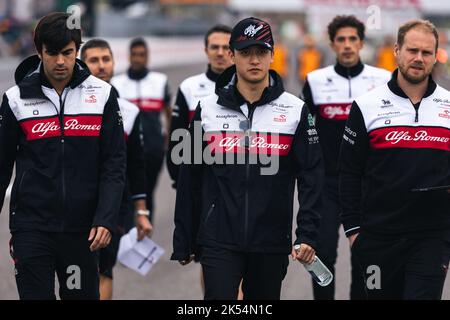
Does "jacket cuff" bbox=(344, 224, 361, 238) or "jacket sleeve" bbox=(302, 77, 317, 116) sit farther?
"jacket sleeve" bbox=(302, 77, 317, 116)

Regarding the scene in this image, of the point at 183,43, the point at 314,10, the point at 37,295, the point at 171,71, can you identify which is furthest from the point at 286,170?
the point at 183,43

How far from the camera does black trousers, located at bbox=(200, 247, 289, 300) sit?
18.5 feet

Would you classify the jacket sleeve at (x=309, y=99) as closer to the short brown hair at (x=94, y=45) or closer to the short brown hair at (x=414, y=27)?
the short brown hair at (x=94, y=45)

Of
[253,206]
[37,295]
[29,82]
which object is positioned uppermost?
[29,82]

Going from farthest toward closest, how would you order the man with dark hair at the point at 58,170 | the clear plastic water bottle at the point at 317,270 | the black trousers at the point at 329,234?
the black trousers at the point at 329,234
the man with dark hair at the point at 58,170
the clear plastic water bottle at the point at 317,270

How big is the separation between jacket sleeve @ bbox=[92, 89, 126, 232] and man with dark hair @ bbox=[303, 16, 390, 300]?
7.28 ft

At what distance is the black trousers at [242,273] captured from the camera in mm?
5629

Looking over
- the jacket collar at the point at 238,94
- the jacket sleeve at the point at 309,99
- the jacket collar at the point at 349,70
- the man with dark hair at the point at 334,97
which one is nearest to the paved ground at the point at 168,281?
the man with dark hair at the point at 334,97

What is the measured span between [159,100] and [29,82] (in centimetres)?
500

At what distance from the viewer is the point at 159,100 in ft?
35.9

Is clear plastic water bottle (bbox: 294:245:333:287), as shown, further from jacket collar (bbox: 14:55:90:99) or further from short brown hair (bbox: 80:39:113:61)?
short brown hair (bbox: 80:39:113:61)

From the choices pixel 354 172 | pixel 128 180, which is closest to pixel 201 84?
pixel 128 180

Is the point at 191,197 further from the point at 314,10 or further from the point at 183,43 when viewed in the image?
the point at 183,43

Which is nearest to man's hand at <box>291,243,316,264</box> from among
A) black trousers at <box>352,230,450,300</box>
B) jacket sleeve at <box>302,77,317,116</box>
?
black trousers at <box>352,230,450,300</box>
